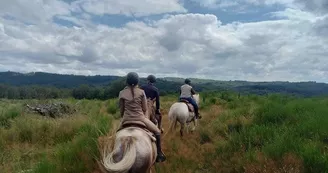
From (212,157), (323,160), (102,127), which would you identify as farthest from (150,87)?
(323,160)

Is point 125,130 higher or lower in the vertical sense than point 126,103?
lower

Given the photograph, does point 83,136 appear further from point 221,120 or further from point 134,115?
point 221,120

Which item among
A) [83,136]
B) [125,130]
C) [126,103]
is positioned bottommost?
[83,136]

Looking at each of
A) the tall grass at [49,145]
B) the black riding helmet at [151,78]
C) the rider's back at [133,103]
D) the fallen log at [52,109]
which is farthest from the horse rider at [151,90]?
the fallen log at [52,109]

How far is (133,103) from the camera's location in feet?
25.4

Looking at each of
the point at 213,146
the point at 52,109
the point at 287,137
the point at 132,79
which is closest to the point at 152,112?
the point at 213,146

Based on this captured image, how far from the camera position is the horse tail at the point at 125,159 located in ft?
20.0

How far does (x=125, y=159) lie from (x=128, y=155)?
0.10 metres

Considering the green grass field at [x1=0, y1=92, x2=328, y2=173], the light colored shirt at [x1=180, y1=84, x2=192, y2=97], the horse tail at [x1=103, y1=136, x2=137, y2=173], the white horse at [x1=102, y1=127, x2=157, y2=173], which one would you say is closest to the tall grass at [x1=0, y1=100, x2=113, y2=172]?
the green grass field at [x1=0, y1=92, x2=328, y2=173]

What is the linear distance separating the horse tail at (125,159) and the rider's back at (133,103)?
4.01 ft

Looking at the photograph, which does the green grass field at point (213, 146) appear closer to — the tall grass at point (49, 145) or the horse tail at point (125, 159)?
the tall grass at point (49, 145)

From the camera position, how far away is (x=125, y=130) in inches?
276

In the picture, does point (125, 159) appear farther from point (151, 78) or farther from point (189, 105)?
point (189, 105)

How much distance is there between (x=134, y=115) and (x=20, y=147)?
5620mm
